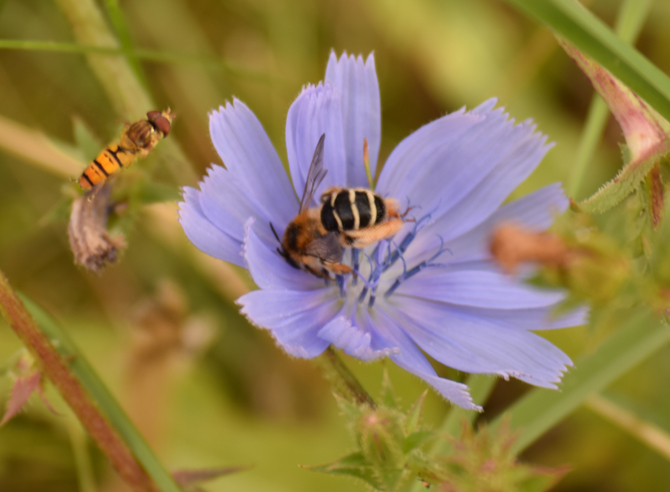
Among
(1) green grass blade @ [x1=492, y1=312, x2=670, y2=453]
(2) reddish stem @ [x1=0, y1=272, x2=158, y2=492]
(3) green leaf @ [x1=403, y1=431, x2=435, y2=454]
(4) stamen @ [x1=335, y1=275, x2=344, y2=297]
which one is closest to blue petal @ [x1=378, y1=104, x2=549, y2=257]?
(4) stamen @ [x1=335, y1=275, x2=344, y2=297]

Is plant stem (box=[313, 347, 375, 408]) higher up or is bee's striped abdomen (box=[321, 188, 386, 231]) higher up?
bee's striped abdomen (box=[321, 188, 386, 231])

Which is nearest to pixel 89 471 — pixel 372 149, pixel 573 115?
pixel 372 149

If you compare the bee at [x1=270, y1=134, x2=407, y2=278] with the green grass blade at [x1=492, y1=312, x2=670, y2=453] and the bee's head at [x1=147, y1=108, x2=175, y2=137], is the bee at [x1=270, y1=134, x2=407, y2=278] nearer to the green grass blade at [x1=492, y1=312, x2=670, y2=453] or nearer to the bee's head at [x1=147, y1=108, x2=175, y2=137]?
the bee's head at [x1=147, y1=108, x2=175, y2=137]

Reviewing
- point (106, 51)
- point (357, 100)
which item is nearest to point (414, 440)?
point (357, 100)

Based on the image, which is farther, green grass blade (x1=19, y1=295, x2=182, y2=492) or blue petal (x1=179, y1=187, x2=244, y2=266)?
green grass blade (x1=19, y1=295, x2=182, y2=492)

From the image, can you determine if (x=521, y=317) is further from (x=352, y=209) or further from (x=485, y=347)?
(x=352, y=209)

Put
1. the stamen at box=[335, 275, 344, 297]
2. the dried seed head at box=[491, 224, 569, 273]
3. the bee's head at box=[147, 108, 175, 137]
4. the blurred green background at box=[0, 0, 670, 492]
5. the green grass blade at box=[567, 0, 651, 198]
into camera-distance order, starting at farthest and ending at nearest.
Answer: the blurred green background at box=[0, 0, 670, 492] < the green grass blade at box=[567, 0, 651, 198] < the stamen at box=[335, 275, 344, 297] < the bee's head at box=[147, 108, 175, 137] < the dried seed head at box=[491, 224, 569, 273]

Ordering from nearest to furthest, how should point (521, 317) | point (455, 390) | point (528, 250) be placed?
point (528, 250)
point (455, 390)
point (521, 317)
